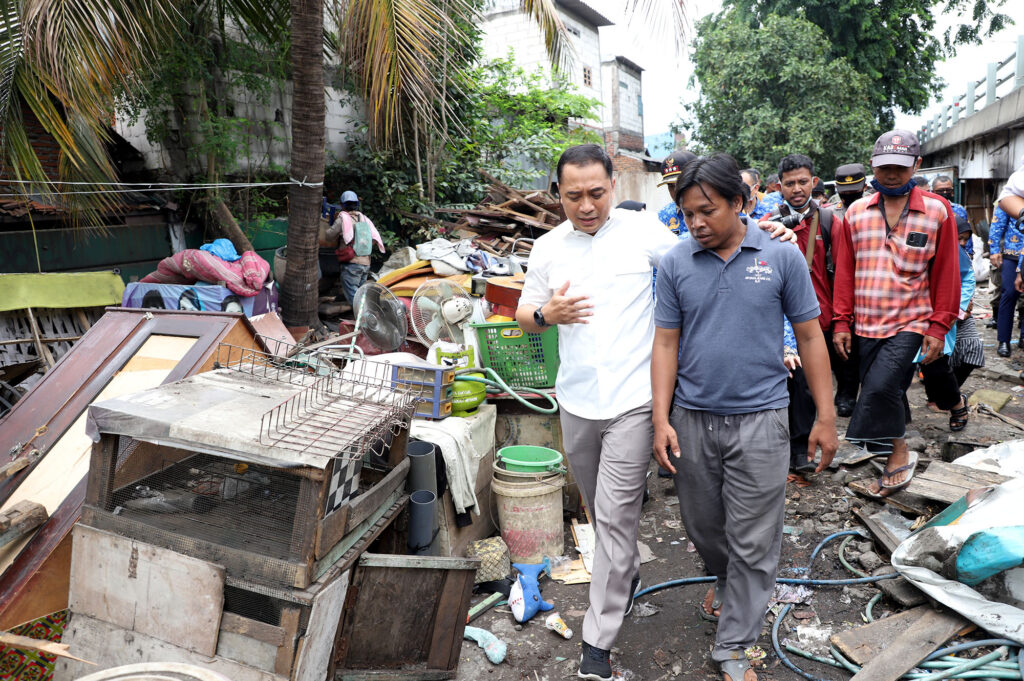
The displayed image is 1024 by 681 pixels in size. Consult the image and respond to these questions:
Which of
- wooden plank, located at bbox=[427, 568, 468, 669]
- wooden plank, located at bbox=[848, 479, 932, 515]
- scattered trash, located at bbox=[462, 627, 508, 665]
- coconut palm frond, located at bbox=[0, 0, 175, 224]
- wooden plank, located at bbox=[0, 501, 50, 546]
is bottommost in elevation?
scattered trash, located at bbox=[462, 627, 508, 665]

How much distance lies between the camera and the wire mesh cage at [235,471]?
2.43 metres

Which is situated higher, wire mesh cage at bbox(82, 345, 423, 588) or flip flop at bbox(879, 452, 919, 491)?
wire mesh cage at bbox(82, 345, 423, 588)

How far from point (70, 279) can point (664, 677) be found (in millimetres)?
6825

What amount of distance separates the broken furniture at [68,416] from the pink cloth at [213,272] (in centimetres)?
272

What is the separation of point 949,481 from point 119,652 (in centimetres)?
411

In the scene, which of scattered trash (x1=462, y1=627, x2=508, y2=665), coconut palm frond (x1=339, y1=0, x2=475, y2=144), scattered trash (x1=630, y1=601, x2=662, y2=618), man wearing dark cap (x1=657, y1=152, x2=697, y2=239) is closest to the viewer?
scattered trash (x1=462, y1=627, x2=508, y2=665)

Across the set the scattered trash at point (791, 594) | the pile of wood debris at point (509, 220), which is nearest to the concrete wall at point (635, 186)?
the pile of wood debris at point (509, 220)

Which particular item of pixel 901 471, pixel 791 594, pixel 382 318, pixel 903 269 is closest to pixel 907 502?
pixel 901 471

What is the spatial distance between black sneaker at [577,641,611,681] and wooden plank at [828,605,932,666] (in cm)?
102

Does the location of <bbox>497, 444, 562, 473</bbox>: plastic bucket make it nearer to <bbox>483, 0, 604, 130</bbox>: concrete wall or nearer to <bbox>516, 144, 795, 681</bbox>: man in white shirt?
<bbox>516, 144, 795, 681</bbox>: man in white shirt

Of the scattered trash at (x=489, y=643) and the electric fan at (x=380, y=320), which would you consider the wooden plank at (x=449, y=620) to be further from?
the electric fan at (x=380, y=320)

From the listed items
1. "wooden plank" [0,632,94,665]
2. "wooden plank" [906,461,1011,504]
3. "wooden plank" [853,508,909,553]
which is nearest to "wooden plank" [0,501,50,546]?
"wooden plank" [0,632,94,665]

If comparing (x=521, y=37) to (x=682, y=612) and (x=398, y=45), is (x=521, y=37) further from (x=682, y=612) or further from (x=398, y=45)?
(x=682, y=612)

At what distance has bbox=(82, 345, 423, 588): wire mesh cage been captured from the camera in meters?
2.43
